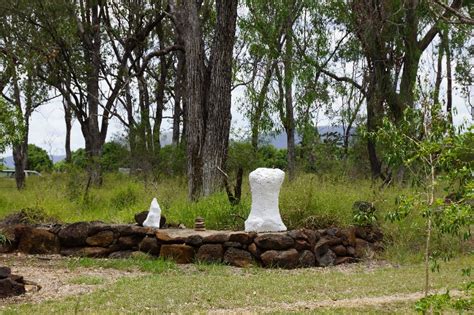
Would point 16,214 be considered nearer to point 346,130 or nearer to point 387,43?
point 387,43

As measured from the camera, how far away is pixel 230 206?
37.3ft

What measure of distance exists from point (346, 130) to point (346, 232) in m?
15.3

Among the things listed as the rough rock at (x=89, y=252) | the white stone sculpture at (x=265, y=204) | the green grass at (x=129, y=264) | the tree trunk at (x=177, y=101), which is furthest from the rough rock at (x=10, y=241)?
the tree trunk at (x=177, y=101)

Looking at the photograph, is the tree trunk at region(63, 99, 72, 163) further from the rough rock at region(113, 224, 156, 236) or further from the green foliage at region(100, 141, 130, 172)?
the rough rock at region(113, 224, 156, 236)

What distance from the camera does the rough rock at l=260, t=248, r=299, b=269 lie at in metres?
9.62

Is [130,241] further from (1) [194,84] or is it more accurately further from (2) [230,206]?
(1) [194,84]

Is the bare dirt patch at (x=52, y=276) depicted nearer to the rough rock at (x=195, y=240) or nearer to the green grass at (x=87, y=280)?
the green grass at (x=87, y=280)

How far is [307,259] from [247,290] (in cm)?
270

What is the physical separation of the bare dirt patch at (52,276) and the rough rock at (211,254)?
1.15 m

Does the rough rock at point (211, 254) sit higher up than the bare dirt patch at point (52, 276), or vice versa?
the rough rock at point (211, 254)

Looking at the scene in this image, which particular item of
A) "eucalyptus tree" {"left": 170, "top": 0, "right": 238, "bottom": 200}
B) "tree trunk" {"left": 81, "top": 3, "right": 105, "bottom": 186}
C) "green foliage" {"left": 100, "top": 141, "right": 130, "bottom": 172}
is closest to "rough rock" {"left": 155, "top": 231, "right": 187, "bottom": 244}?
"eucalyptus tree" {"left": 170, "top": 0, "right": 238, "bottom": 200}

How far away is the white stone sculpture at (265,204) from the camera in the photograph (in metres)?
10.1

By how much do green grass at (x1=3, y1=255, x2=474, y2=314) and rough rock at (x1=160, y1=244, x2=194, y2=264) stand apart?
54cm

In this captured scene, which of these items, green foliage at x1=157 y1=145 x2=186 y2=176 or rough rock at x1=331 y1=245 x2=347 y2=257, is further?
green foliage at x1=157 y1=145 x2=186 y2=176
